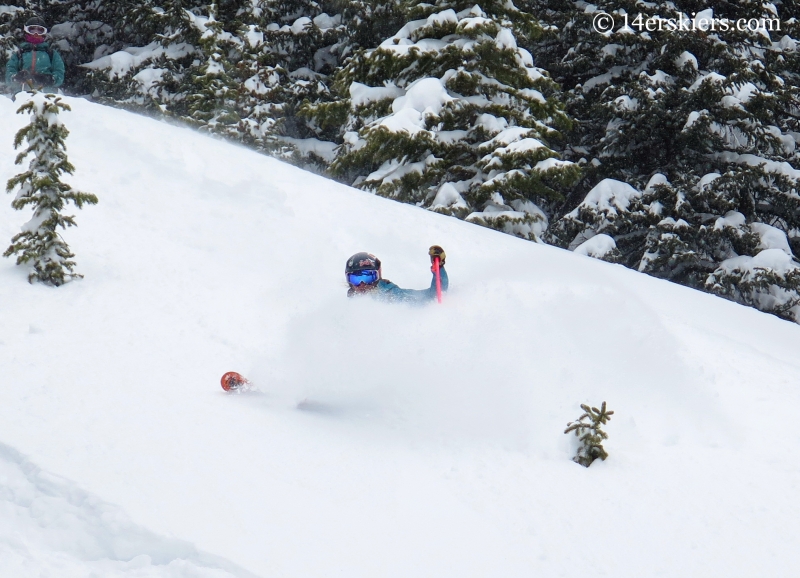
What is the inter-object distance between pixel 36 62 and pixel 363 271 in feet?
30.2

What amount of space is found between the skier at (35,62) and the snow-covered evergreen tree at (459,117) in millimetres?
5600

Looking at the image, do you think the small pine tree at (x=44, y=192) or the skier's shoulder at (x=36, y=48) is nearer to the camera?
the small pine tree at (x=44, y=192)

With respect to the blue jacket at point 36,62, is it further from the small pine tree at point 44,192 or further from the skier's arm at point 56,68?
the small pine tree at point 44,192

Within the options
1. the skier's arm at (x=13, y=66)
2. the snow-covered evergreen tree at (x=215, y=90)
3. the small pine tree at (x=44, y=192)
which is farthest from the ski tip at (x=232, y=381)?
the snow-covered evergreen tree at (x=215, y=90)

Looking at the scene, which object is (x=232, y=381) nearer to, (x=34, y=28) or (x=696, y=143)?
(x=34, y=28)

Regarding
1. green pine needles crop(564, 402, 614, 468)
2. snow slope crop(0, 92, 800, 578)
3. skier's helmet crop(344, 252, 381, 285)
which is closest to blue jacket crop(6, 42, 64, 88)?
snow slope crop(0, 92, 800, 578)

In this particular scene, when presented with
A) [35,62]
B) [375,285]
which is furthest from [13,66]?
[375,285]

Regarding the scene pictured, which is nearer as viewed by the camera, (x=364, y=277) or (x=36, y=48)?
(x=364, y=277)

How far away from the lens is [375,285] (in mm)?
7434

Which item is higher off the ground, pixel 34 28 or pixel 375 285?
pixel 34 28

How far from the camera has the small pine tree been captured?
7.42 metres

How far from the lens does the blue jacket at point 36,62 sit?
12.9 meters

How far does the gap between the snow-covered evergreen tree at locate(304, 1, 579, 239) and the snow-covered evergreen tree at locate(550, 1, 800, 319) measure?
9.30 ft

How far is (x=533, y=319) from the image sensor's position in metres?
7.23
